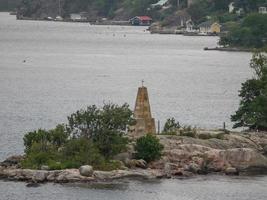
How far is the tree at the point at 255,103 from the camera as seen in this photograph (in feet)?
277

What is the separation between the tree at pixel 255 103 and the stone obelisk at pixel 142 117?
444 inches

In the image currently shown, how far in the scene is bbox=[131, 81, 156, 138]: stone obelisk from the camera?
75250 mm

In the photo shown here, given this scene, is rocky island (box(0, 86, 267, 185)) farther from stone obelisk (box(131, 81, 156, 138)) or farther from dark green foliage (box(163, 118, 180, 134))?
dark green foliage (box(163, 118, 180, 134))

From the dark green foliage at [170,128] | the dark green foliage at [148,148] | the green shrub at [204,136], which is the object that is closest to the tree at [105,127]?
the dark green foliage at [148,148]

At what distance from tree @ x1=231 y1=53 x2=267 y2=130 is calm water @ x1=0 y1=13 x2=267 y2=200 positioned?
950 centimetres

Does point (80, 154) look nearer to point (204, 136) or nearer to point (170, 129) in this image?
point (204, 136)

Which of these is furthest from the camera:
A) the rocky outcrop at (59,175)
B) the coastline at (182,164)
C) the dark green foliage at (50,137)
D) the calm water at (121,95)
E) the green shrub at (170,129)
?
the green shrub at (170,129)

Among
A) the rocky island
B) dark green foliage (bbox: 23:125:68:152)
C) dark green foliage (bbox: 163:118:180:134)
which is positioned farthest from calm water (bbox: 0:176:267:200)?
dark green foliage (bbox: 163:118:180:134)

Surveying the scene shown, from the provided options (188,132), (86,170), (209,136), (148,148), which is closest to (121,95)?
Result: (209,136)

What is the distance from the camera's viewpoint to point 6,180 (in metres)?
68.3

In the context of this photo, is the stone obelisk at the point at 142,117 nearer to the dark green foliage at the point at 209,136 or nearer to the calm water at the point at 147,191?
the dark green foliage at the point at 209,136

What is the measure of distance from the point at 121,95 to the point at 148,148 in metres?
54.7

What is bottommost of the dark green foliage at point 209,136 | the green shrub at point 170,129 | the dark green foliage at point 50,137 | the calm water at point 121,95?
the calm water at point 121,95

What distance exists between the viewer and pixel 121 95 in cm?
12619
